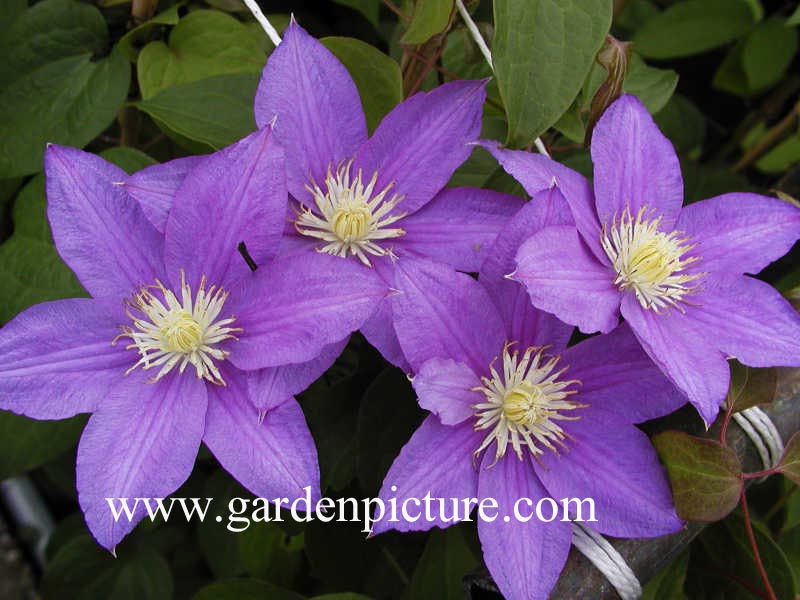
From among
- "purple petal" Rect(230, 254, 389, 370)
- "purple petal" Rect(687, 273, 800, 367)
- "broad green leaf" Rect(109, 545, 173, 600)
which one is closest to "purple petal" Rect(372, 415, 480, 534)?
"purple petal" Rect(230, 254, 389, 370)

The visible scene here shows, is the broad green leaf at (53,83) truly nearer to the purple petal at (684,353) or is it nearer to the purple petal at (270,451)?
the purple petal at (270,451)

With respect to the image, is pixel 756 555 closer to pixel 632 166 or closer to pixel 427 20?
pixel 632 166

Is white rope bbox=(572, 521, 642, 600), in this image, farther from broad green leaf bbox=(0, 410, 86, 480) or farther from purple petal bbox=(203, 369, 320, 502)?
broad green leaf bbox=(0, 410, 86, 480)

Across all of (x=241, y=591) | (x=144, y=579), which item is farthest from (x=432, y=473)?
(x=144, y=579)

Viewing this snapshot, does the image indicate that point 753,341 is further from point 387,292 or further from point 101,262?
point 101,262

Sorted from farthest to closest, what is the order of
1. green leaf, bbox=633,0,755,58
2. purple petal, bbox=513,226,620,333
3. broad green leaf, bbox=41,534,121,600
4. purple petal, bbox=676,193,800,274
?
green leaf, bbox=633,0,755,58
broad green leaf, bbox=41,534,121,600
purple petal, bbox=676,193,800,274
purple petal, bbox=513,226,620,333

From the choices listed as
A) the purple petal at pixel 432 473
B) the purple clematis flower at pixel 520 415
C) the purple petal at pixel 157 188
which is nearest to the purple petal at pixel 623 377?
the purple clematis flower at pixel 520 415
